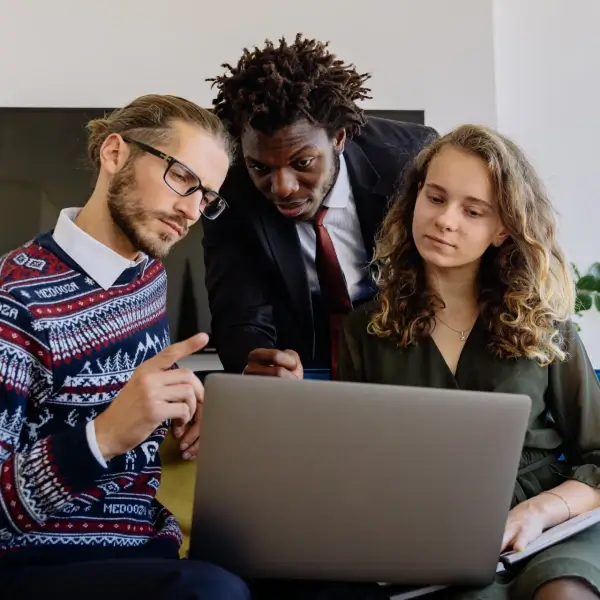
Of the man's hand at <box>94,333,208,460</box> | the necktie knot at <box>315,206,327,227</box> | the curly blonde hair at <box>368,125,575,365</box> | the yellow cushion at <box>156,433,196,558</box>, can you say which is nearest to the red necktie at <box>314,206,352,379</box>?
the necktie knot at <box>315,206,327,227</box>

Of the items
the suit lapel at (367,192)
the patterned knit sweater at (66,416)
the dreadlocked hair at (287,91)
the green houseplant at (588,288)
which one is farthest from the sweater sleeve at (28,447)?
the green houseplant at (588,288)

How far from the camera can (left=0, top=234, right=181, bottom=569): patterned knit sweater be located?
33.9 inches

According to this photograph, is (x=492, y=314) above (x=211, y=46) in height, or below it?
below

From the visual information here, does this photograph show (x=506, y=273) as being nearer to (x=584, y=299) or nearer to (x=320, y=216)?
(x=320, y=216)

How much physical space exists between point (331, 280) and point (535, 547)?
2.40 ft

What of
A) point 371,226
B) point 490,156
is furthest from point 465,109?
point 490,156

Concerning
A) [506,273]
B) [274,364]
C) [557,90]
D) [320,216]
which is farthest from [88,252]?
[557,90]

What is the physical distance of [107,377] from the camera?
1038 millimetres

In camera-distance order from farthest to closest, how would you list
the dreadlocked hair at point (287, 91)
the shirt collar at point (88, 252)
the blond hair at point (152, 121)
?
the dreadlocked hair at point (287, 91), the blond hair at point (152, 121), the shirt collar at point (88, 252)

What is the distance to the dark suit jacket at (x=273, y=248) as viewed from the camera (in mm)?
1493

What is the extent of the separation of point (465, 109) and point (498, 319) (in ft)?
3.46

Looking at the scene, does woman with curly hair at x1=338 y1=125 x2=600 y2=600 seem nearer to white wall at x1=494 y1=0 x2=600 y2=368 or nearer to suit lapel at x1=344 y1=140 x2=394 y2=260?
suit lapel at x1=344 y1=140 x2=394 y2=260

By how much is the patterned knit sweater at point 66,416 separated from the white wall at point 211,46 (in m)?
1.14

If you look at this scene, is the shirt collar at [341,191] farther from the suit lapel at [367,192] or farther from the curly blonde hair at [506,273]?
the curly blonde hair at [506,273]
